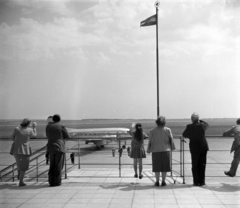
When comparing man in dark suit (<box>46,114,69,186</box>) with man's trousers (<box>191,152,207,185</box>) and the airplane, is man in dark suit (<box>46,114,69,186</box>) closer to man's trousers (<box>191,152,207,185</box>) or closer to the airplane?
the airplane

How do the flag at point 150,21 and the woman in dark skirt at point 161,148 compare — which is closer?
the woman in dark skirt at point 161,148

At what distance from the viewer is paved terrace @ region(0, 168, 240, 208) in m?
4.83

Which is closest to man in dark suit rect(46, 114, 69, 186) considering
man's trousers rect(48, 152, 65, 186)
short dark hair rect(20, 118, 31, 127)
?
man's trousers rect(48, 152, 65, 186)

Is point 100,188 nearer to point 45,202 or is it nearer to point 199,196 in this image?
point 45,202

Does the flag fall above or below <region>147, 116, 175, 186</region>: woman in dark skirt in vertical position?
above

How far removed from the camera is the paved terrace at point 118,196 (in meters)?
4.83

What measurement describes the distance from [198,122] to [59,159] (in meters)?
3.16

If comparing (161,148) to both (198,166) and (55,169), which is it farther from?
(55,169)

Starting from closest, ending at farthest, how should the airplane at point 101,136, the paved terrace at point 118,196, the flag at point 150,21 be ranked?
the paved terrace at point 118,196, the airplane at point 101,136, the flag at point 150,21

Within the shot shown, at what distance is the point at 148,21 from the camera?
1706 cm

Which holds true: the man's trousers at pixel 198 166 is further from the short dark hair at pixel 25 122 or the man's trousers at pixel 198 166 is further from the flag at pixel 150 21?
the flag at pixel 150 21

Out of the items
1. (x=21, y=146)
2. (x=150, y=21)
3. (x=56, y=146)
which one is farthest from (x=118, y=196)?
(x=150, y=21)

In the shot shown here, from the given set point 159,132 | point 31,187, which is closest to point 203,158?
point 159,132

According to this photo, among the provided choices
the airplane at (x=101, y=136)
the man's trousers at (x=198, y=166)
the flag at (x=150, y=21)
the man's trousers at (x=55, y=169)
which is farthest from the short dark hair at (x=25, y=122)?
the flag at (x=150, y=21)
